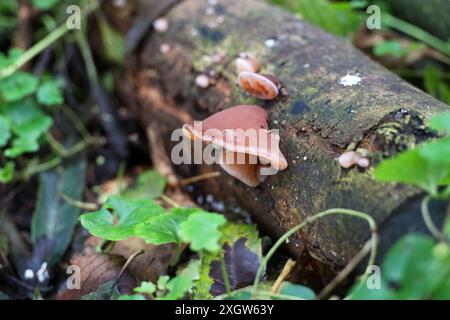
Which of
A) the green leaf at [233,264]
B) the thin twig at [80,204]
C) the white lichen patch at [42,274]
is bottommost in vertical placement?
the white lichen patch at [42,274]

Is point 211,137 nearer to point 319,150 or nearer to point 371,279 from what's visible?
point 319,150

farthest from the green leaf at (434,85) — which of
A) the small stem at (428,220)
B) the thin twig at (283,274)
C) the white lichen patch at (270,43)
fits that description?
the small stem at (428,220)

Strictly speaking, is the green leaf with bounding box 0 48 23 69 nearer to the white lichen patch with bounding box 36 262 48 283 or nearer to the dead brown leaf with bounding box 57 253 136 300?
the white lichen patch with bounding box 36 262 48 283

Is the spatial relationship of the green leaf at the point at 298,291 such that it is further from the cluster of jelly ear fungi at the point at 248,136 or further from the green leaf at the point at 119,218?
the green leaf at the point at 119,218

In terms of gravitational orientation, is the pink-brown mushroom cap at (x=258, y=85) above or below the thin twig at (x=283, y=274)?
above

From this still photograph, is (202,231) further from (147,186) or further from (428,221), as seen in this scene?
(147,186)

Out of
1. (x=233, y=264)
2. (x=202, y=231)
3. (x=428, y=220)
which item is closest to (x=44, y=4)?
(x=233, y=264)
